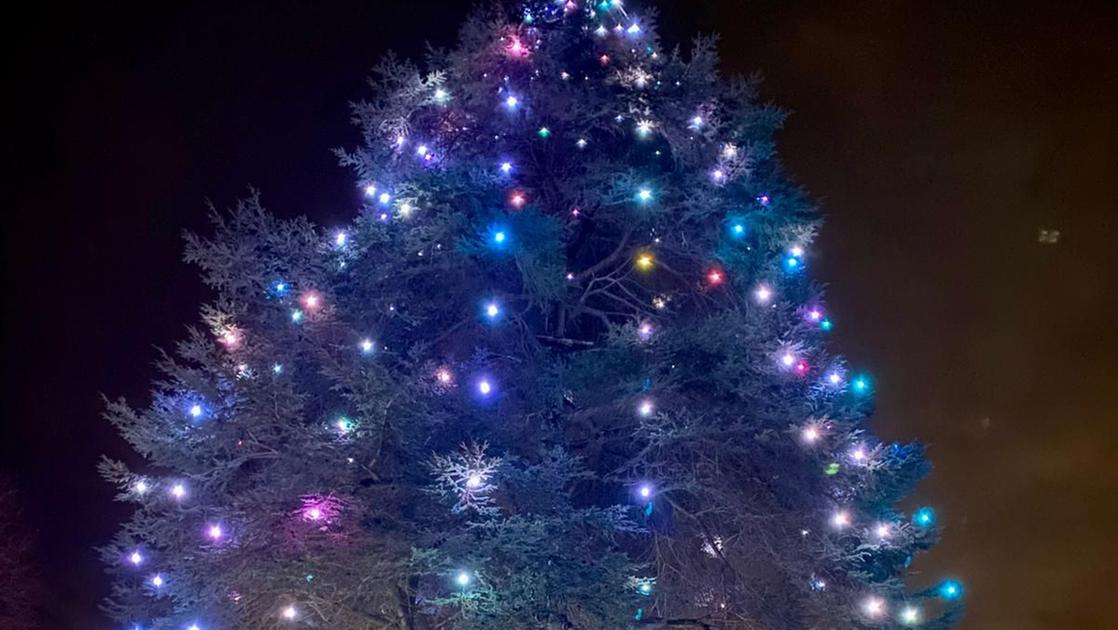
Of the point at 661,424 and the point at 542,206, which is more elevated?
the point at 542,206

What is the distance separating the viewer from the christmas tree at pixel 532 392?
634 cm

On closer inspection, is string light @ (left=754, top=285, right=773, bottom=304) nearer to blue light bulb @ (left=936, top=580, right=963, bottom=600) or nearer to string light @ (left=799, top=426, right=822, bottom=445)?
string light @ (left=799, top=426, right=822, bottom=445)

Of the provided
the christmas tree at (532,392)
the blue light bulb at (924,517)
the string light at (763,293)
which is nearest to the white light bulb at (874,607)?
the christmas tree at (532,392)

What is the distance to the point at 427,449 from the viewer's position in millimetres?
6707

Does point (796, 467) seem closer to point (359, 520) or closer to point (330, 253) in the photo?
point (359, 520)

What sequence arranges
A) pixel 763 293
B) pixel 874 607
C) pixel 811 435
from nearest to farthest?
pixel 874 607 < pixel 811 435 < pixel 763 293

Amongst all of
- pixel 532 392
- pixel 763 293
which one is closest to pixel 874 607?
pixel 763 293

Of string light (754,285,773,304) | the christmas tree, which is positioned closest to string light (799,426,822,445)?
the christmas tree

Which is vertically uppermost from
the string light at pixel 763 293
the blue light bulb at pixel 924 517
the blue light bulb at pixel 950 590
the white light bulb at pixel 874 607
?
the string light at pixel 763 293

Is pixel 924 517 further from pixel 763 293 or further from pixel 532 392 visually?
pixel 532 392

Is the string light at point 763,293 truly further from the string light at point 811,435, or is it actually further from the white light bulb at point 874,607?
the white light bulb at point 874,607

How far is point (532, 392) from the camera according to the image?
7070 mm

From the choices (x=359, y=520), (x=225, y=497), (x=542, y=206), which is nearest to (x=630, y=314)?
(x=542, y=206)

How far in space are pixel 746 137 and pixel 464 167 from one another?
2.87m
